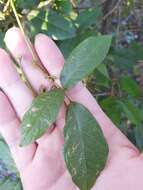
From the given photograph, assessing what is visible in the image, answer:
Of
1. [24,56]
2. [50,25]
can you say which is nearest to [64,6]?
[50,25]

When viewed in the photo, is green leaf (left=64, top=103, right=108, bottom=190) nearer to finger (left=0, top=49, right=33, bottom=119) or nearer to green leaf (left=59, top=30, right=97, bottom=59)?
finger (left=0, top=49, right=33, bottom=119)

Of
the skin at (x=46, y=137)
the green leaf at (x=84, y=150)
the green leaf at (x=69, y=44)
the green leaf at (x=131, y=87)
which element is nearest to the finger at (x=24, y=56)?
the skin at (x=46, y=137)

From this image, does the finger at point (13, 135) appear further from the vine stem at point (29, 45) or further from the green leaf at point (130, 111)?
the green leaf at point (130, 111)

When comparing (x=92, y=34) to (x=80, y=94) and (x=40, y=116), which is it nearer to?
(x=80, y=94)

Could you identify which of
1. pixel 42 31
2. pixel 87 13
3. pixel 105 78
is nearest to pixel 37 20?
pixel 42 31

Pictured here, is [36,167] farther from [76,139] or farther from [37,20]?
[37,20]

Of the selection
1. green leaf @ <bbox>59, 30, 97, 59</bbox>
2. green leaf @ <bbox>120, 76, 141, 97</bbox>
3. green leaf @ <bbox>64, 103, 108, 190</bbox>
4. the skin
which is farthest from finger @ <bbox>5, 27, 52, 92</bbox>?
green leaf @ <bbox>120, 76, 141, 97</bbox>
